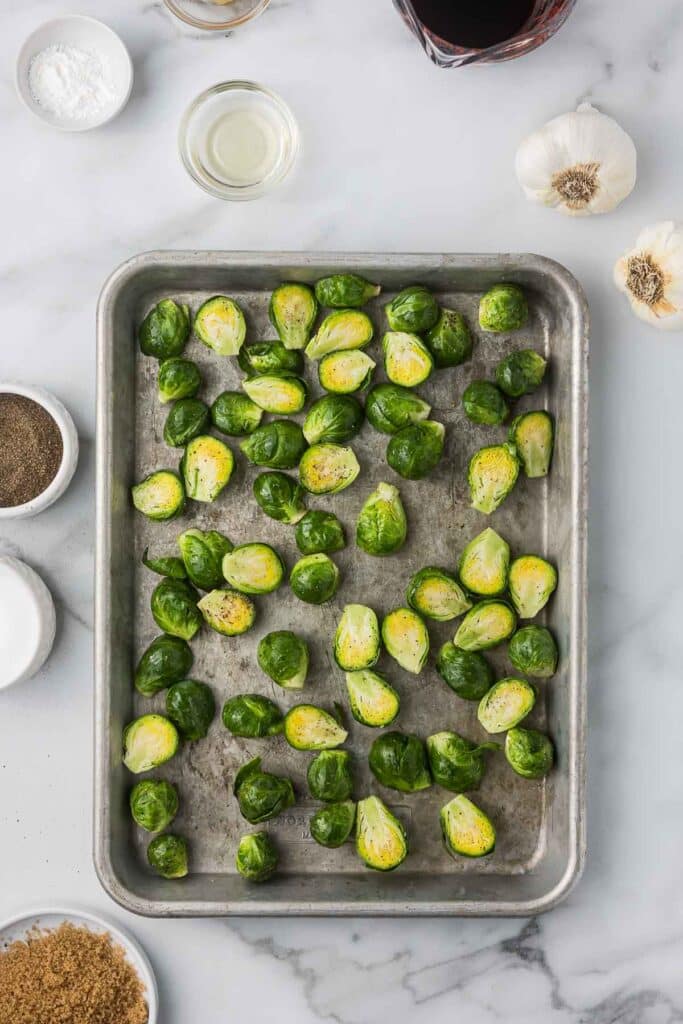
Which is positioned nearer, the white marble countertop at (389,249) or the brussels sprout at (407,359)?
the brussels sprout at (407,359)

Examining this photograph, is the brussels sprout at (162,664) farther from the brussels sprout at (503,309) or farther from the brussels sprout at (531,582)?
the brussels sprout at (503,309)

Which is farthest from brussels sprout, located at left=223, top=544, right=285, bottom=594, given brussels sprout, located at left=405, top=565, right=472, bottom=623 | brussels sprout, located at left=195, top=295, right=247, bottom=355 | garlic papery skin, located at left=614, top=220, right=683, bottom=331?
garlic papery skin, located at left=614, top=220, right=683, bottom=331

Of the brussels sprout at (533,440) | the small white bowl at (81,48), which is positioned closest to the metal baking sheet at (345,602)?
the brussels sprout at (533,440)

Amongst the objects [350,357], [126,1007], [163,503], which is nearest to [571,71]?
[350,357]

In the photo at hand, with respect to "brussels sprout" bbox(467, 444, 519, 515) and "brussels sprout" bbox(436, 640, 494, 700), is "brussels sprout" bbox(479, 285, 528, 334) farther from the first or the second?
"brussels sprout" bbox(436, 640, 494, 700)

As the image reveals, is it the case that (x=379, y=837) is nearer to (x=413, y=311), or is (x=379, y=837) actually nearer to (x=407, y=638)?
(x=407, y=638)

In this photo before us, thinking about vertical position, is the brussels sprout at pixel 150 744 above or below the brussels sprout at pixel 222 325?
below
